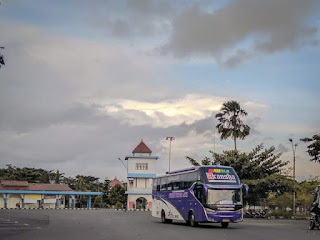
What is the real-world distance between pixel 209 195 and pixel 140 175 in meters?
57.1

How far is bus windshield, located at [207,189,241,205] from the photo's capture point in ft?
84.1

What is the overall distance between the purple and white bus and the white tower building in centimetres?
5279

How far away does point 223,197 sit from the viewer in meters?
25.8

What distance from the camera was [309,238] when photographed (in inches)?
747

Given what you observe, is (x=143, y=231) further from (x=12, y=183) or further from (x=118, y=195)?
(x=118, y=195)

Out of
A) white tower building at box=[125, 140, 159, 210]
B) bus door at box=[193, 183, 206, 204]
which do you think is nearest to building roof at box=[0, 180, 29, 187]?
white tower building at box=[125, 140, 159, 210]

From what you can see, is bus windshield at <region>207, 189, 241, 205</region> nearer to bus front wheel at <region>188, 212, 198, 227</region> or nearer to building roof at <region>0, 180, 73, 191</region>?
bus front wheel at <region>188, 212, 198, 227</region>

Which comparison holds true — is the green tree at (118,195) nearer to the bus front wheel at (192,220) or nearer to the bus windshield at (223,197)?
the bus front wheel at (192,220)

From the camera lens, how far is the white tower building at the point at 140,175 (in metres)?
81.5

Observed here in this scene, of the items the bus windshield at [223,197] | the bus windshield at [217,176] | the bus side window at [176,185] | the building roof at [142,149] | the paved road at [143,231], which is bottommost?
the paved road at [143,231]

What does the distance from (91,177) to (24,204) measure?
39.3m

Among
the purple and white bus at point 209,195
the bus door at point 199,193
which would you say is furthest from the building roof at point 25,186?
the bus door at point 199,193

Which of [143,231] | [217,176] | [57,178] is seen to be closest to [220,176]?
[217,176]

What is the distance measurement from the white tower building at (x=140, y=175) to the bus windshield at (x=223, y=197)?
183 feet
